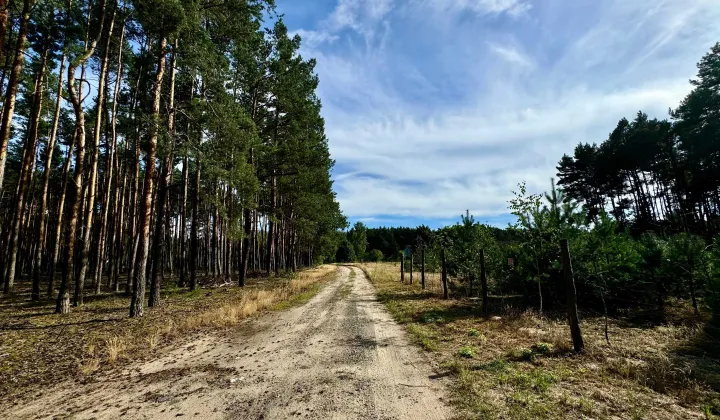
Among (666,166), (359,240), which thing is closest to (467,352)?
(666,166)

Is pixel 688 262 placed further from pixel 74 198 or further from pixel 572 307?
pixel 74 198

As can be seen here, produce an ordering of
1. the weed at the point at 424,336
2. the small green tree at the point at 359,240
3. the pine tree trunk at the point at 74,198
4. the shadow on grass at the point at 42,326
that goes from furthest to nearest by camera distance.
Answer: the small green tree at the point at 359,240, the pine tree trunk at the point at 74,198, the shadow on grass at the point at 42,326, the weed at the point at 424,336

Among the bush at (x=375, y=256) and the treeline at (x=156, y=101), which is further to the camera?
the bush at (x=375, y=256)

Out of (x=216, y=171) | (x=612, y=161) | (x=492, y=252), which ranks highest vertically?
(x=612, y=161)

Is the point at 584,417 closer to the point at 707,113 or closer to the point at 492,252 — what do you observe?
the point at 492,252

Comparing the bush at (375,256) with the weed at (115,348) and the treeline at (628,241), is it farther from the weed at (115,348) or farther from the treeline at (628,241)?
the weed at (115,348)

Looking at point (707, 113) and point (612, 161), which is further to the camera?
point (612, 161)

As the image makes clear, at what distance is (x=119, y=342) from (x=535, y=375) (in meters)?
8.41

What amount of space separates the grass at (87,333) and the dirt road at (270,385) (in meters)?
0.82

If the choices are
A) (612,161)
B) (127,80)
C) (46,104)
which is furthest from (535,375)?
(612,161)

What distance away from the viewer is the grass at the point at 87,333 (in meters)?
5.89

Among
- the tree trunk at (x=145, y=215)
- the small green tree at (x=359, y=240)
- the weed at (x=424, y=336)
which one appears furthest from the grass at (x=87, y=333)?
the small green tree at (x=359, y=240)

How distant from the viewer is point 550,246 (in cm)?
1098

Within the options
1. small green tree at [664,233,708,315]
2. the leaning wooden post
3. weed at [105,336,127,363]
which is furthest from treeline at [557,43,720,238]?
weed at [105,336,127,363]
